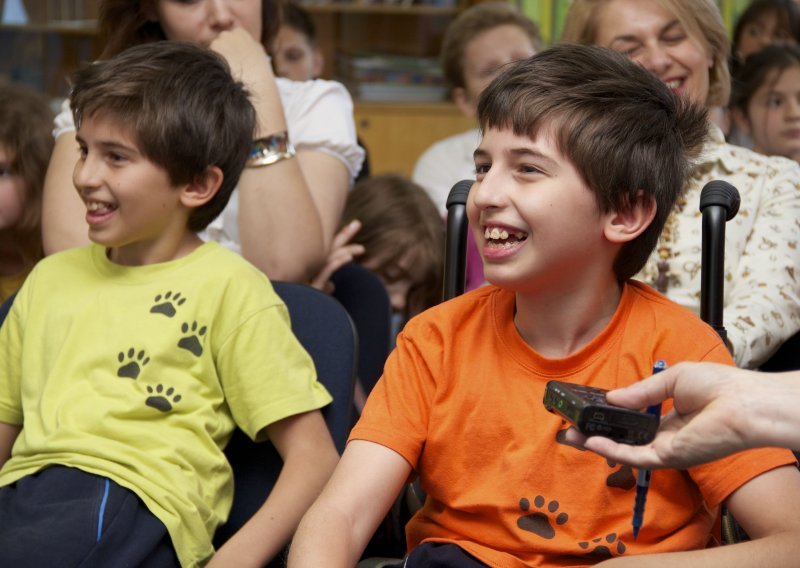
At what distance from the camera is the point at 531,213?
1350 mm

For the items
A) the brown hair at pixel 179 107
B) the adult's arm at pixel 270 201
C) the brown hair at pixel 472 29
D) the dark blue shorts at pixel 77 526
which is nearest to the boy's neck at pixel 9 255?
the adult's arm at pixel 270 201

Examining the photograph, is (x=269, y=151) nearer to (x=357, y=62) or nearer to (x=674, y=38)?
(x=674, y=38)

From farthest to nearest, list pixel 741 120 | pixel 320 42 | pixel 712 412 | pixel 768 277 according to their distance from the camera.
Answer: pixel 320 42 < pixel 741 120 < pixel 768 277 < pixel 712 412

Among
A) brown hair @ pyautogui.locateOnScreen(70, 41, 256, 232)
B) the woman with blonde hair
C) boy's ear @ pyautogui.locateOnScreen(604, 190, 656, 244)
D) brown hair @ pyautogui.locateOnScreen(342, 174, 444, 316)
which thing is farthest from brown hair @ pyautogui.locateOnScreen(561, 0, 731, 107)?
boy's ear @ pyautogui.locateOnScreen(604, 190, 656, 244)

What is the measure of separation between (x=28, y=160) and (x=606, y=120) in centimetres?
143

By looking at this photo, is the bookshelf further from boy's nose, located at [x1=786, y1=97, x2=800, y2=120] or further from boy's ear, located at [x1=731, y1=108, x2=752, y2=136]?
boy's nose, located at [x1=786, y1=97, x2=800, y2=120]

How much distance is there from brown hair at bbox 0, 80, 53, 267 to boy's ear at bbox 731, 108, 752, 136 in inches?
82.0

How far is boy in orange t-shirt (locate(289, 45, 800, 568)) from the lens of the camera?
132 cm

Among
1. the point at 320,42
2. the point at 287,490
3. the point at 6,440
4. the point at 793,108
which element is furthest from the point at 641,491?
the point at 320,42

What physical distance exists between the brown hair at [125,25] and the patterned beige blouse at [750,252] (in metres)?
1.07

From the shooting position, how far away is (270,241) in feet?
6.97

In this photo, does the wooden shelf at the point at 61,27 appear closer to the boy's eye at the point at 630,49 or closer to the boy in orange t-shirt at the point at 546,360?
the boy's eye at the point at 630,49

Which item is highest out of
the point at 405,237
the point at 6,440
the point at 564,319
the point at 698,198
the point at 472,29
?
the point at 564,319

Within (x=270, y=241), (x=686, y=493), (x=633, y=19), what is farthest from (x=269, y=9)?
(x=686, y=493)
